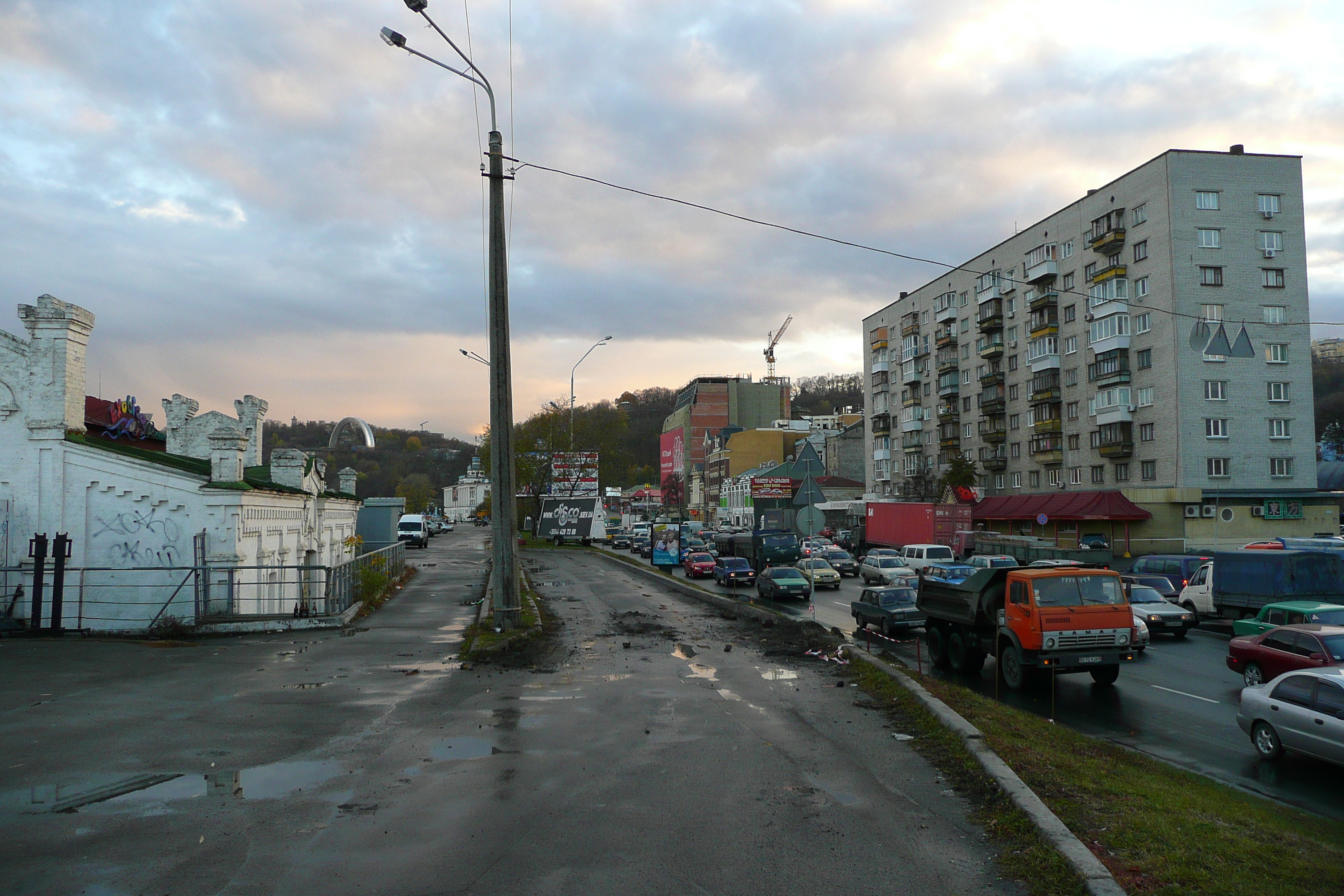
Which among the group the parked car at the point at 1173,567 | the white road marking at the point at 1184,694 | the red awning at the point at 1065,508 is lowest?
the white road marking at the point at 1184,694

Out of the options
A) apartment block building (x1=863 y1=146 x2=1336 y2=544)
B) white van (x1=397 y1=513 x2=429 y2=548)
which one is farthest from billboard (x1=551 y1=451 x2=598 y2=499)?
apartment block building (x1=863 y1=146 x2=1336 y2=544)

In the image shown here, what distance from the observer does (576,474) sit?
273ft

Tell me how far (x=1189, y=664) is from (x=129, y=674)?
63.3 ft

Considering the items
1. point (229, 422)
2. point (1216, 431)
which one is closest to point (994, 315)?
point (1216, 431)

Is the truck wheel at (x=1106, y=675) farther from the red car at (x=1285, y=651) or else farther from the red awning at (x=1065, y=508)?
the red awning at (x=1065, y=508)

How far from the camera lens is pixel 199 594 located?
60.6ft

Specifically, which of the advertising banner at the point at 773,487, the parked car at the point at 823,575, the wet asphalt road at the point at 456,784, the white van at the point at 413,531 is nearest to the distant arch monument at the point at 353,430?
the white van at the point at 413,531

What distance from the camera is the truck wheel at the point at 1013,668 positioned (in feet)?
48.2

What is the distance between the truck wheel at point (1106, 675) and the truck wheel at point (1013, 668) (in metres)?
1.30

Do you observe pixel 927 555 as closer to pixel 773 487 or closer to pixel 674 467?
pixel 773 487

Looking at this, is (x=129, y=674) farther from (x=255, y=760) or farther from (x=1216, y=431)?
(x=1216, y=431)

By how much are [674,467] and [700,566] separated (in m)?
129

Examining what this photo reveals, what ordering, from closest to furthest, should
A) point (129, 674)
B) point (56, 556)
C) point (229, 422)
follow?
point (129, 674) → point (56, 556) → point (229, 422)

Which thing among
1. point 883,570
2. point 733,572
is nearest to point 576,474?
point 733,572
